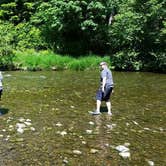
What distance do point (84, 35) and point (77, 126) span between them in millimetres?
29610

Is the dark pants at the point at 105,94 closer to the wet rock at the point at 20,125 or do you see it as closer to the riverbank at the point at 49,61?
the wet rock at the point at 20,125

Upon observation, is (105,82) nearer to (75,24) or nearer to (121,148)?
(121,148)

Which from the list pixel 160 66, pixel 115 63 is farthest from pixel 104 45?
pixel 160 66

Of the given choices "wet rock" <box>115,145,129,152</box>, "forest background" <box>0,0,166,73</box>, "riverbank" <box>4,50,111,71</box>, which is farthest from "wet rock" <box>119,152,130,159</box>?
"riverbank" <box>4,50,111,71</box>

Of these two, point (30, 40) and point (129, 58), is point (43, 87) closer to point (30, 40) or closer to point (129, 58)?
point (129, 58)

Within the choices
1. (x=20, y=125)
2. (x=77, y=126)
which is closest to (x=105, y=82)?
(x=77, y=126)

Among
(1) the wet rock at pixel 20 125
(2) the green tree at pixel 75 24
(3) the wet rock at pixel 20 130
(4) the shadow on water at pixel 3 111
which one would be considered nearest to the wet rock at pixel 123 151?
(3) the wet rock at pixel 20 130

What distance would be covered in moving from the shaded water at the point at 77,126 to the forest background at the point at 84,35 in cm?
1074

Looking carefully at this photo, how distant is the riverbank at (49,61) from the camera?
37.3m

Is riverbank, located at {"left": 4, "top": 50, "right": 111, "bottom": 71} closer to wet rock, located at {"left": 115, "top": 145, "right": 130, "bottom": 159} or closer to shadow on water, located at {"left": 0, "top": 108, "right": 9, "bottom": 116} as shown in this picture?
shadow on water, located at {"left": 0, "top": 108, "right": 9, "bottom": 116}

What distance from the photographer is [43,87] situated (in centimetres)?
2622

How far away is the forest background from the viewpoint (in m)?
37.6

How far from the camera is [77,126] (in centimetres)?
1584

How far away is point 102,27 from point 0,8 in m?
13.8
